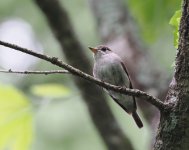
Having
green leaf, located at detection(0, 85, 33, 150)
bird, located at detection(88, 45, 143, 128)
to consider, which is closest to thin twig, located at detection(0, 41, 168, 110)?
bird, located at detection(88, 45, 143, 128)

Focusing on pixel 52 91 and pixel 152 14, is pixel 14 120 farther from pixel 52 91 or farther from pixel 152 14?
pixel 152 14

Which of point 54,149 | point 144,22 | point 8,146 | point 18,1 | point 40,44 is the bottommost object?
point 8,146

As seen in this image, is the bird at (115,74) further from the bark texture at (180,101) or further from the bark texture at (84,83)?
the bark texture at (180,101)

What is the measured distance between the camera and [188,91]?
1.94 metres

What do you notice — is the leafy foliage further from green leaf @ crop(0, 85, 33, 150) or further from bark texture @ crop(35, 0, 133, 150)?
green leaf @ crop(0, 85, 33, 150)

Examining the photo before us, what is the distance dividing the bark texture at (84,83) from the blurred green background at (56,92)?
0.37ft

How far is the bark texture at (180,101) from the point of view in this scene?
6.35ft

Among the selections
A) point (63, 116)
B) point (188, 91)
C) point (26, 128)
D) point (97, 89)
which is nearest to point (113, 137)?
point (97, 89)

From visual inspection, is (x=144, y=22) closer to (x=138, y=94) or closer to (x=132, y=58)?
(x=132, y=58)

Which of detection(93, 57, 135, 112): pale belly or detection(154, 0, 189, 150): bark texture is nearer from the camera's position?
detection(154, 0, 189, 150): bark texture

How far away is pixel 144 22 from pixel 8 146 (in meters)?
1.06

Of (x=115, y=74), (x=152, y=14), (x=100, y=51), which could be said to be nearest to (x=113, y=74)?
(x=115, y=74)

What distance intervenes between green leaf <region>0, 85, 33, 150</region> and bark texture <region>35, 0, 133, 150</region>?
35cm

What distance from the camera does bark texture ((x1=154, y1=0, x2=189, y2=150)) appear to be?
1.93 metres
